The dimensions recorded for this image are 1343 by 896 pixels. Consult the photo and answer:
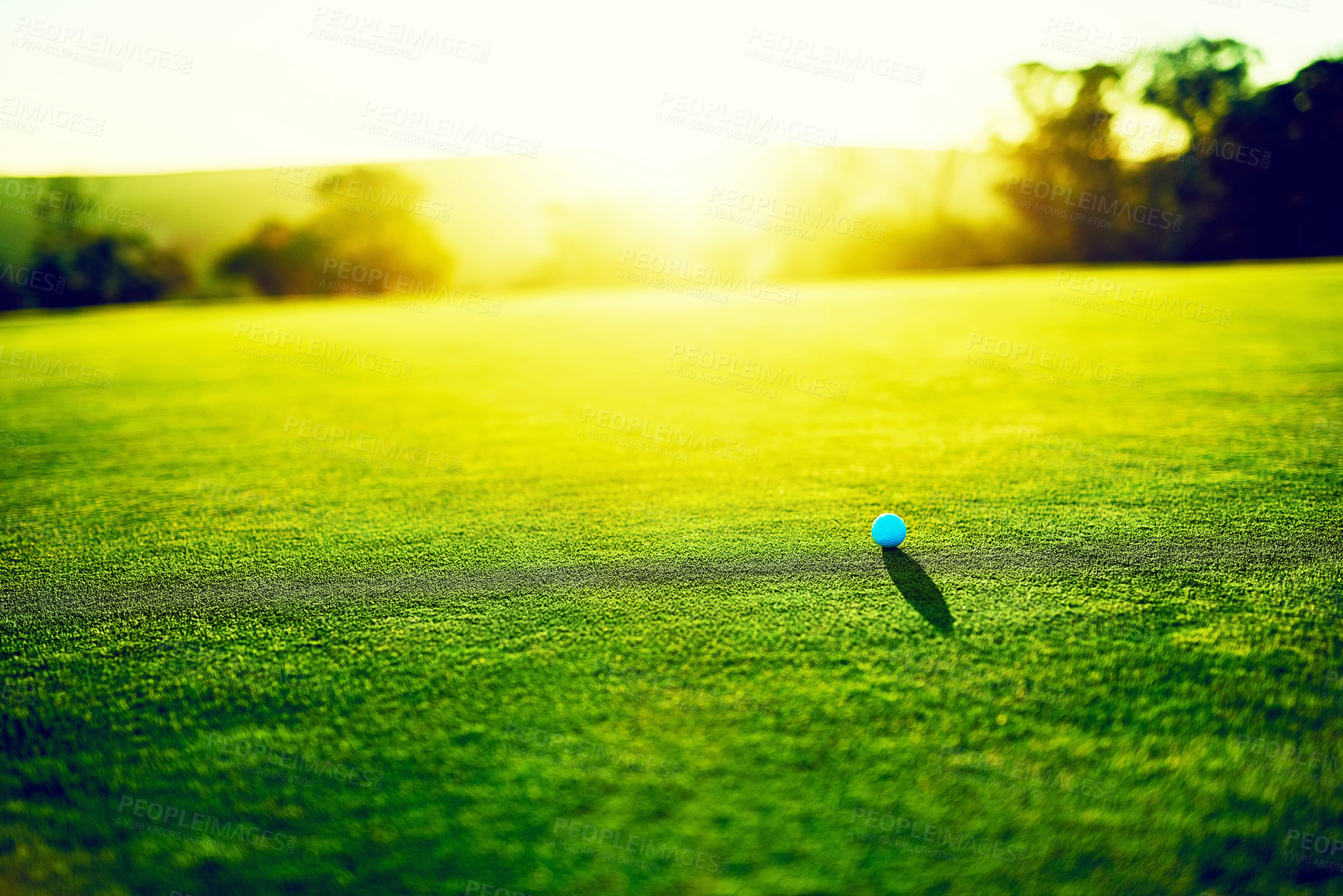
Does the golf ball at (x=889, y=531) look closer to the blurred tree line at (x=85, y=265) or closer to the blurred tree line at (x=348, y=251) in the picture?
the blurred tree line at (x=348, y=251)

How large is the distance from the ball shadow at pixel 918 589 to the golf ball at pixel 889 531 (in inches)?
1.7

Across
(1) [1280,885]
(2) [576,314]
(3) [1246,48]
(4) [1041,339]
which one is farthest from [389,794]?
(3) [1246,48]

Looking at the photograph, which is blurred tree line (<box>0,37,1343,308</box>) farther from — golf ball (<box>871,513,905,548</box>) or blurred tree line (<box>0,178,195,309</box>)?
golf ball (<box>871,513,905,548</box>)

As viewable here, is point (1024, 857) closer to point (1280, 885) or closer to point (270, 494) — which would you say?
point (1280, 885)

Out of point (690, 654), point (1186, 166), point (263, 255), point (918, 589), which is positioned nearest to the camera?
point (690, 654)

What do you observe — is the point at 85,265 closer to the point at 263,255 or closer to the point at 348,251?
the point at 263,255

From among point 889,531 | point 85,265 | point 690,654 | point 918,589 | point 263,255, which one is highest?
point 263,255


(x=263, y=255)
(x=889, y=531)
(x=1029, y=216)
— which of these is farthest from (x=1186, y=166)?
(x=263, y=255)

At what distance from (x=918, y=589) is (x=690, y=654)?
1114mm

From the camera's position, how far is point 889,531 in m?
3.48

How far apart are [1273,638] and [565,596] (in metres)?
2.80

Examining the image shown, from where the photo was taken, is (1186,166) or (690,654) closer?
(690,654)

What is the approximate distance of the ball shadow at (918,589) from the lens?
285 cm

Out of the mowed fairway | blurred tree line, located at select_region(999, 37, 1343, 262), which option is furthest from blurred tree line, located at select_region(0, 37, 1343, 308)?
the mowed fairway
